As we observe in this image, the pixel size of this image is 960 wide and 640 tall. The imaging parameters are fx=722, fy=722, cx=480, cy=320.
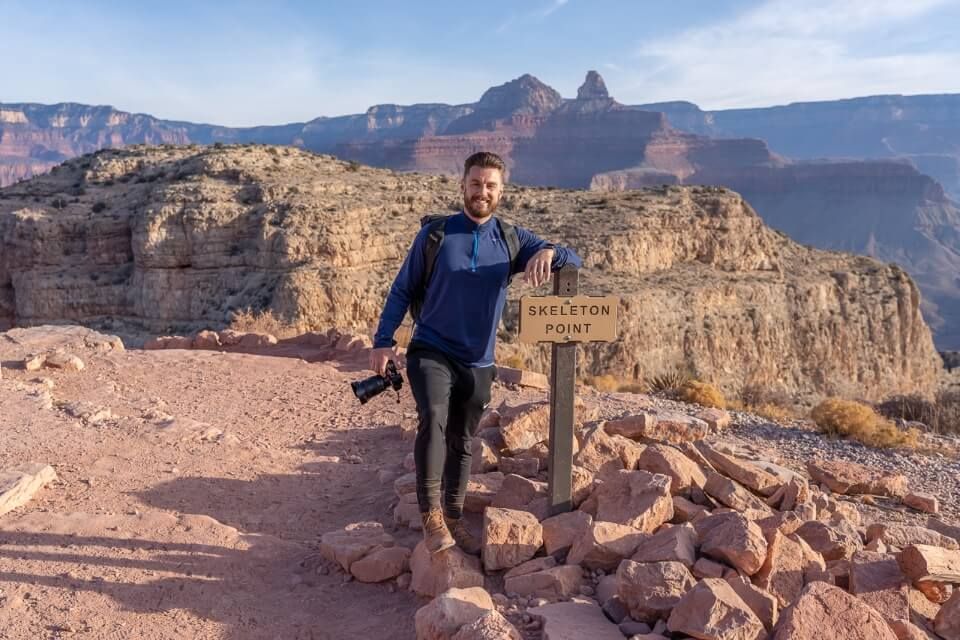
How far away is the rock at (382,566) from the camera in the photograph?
3.72m

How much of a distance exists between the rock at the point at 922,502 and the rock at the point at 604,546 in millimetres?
2958

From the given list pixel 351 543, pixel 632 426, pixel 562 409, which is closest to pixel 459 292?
pixel 562 409

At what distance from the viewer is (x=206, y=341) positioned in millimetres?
10469

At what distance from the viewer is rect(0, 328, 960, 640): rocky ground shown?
3.34m

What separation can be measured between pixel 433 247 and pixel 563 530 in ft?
5.09

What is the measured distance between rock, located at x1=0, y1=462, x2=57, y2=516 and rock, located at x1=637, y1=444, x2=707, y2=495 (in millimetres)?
3792

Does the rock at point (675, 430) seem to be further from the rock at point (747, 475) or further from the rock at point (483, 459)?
the rock at point (483, 459)

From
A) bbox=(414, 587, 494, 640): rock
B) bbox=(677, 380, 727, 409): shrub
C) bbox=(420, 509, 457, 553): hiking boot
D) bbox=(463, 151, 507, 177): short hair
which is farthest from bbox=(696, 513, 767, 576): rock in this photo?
bbox=(677, 380, 727, 409): shrub

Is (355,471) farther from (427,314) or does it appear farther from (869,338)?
(869,338)

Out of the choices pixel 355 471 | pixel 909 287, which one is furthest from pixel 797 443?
pixel 909 287

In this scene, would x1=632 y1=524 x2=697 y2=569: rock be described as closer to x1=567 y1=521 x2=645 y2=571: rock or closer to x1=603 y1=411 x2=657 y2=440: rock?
x1=567 y1=521 x2=645 y2=571: rock

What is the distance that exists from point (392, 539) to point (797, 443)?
4752mm

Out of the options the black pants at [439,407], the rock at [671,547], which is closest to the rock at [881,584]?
the rock at [671,547]

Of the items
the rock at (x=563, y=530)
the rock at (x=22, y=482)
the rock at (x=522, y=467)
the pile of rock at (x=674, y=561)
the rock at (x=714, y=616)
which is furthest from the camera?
the rock at (x=522, y=467)
